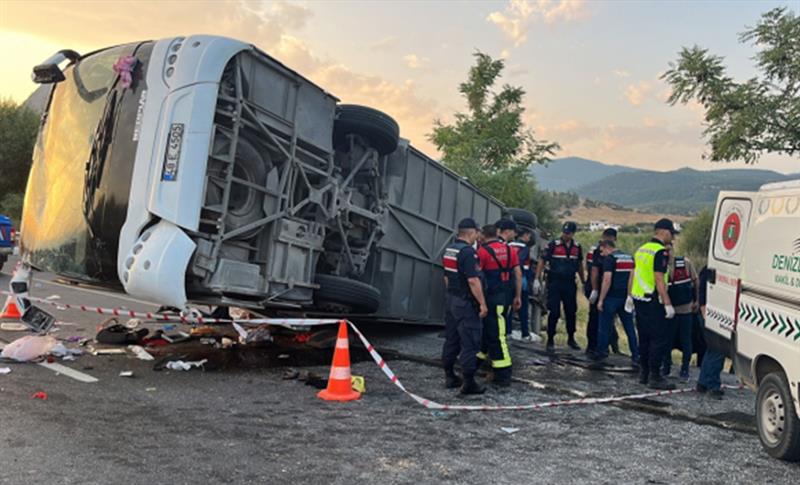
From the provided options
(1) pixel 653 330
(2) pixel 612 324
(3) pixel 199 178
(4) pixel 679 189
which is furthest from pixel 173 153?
→ (4) pixel 679 189

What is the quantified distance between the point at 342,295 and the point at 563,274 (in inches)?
153

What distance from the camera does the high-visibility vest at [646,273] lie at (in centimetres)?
612

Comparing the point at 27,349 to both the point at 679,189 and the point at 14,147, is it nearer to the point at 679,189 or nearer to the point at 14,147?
the point at 14,147

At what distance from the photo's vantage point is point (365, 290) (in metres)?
6.07

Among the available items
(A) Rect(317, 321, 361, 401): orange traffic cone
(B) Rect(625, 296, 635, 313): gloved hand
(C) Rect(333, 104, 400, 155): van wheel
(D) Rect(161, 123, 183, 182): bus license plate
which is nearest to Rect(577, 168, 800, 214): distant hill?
(B) Rect(625, 296, 635, 313): gloved hand

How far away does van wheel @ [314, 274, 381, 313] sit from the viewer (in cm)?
574

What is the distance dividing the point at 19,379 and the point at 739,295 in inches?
221

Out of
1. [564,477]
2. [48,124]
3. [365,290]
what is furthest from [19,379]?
[564,477]

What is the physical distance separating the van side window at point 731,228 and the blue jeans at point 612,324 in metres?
2.42

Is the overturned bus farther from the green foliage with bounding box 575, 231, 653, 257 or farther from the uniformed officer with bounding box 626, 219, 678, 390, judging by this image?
the green foliage with bounding box 575, 231, 653, 257

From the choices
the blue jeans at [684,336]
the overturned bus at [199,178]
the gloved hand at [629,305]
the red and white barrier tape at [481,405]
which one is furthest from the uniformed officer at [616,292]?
the overturned bus at [199,178]

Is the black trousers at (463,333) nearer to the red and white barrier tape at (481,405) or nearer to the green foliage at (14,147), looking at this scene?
the red and white barrier tape at (481,405)

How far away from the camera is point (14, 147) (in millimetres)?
29156

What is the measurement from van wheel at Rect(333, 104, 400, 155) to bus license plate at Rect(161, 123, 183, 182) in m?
1.71
